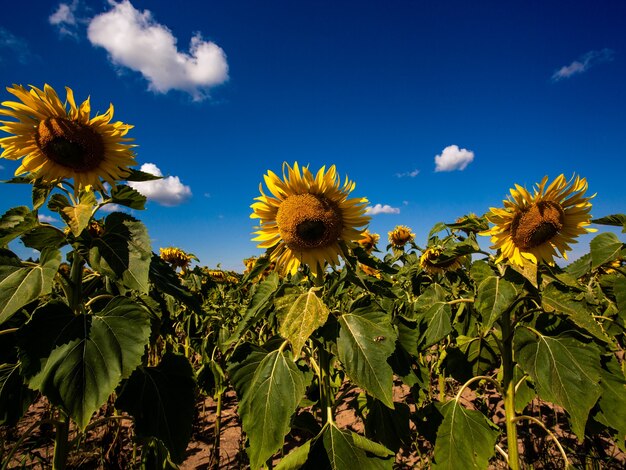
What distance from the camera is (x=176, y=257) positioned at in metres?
7.10

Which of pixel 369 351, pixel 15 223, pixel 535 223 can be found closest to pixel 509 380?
pixel 535 223

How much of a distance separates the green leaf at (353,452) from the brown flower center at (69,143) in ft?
6.74

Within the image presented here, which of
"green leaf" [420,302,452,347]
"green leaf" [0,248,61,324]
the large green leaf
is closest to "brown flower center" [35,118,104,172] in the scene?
"green leaf" [0,248,61,324]

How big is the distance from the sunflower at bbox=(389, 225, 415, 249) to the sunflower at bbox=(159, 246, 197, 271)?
13.6 feet

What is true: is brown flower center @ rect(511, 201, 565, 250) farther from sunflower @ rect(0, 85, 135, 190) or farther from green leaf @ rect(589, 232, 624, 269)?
sunflower @ rect(0, 85, 135, 190)

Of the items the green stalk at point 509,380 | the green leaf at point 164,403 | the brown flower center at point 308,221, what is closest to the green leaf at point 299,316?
the brown flower center at point 308,221

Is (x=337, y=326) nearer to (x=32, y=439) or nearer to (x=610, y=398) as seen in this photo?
(x=610, y=398)

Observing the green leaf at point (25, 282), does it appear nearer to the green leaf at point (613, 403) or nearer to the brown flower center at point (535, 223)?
the brown flower center at point (535, 223)

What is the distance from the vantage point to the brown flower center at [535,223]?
A: 2.39 m

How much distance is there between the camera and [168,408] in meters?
1.79

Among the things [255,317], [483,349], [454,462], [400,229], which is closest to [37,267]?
[255,317]

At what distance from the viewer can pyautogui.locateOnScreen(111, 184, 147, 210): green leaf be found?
1943 millimetres

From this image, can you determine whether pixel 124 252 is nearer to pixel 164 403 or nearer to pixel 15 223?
pixel 15 223

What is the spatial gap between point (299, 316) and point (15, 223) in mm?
1450
